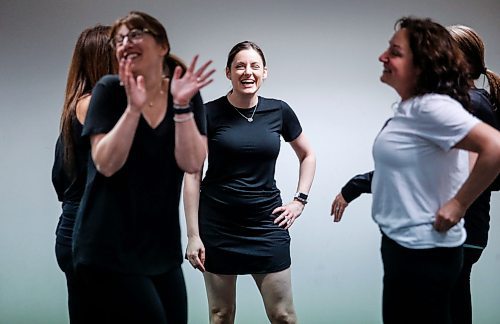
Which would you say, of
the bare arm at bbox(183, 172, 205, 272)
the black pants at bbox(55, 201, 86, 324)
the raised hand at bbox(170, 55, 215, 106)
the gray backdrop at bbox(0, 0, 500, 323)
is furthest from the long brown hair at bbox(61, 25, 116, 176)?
the gray backdrop at bbox(0, 0, 500, 323)

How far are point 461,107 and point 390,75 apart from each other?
219 millimetres

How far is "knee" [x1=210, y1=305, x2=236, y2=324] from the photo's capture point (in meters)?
2.30

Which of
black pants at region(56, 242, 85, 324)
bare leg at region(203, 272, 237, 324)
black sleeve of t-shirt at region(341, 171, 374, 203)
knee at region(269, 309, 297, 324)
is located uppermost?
black sleeve of t-shirt at region(341, 171, 374, 203)

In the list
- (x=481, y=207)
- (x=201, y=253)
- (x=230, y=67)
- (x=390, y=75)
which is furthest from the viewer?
(x=230, y=67)

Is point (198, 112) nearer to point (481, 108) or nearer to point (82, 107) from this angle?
point (82, 107)

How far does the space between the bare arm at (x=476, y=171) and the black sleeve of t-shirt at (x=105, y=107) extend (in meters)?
0.86

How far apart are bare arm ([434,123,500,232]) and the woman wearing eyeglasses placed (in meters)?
0.66

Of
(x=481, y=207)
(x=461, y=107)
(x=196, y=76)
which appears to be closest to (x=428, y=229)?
(x=461, y=107)

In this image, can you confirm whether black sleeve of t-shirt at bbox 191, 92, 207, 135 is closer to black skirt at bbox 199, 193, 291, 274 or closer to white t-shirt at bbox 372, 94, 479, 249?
white t-shirt at bbox 372, 94, 479, 249

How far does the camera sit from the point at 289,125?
2395mm

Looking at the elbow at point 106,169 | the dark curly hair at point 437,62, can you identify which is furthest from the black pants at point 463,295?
the elbow at point 106,169

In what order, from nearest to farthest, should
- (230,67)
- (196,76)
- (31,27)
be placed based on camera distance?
(196,76), (230,67), (31,27)

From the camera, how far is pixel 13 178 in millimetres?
2918

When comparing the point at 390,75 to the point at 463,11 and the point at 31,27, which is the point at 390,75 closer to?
the point at 463,11
